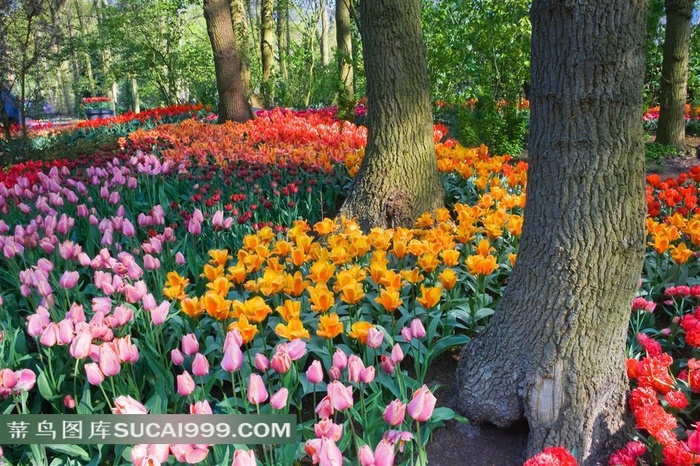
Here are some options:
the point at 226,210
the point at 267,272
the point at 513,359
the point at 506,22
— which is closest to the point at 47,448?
the point at 267,272

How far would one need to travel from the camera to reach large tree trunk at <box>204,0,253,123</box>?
353 inches

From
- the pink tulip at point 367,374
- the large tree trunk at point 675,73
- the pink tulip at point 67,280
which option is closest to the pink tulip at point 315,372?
the pink tulip at point 367,374

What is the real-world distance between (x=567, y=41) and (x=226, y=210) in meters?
2.92

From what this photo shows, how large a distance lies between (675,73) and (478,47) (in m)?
Answer: 2.79

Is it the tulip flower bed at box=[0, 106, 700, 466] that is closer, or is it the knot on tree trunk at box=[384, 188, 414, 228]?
the tulip flower bed at box=[0, 106, 700, 466]

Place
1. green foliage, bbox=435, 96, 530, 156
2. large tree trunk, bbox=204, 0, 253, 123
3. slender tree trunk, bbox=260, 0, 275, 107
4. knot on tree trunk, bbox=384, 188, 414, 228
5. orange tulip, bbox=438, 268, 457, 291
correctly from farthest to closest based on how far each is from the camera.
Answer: slender tree trunk, bbox=260, 0, 275, 107, large tree trunk, bbox=204, 0, 253, 123, green foliage, bbox=435, 96, 530, 156, knot on tree trunk, bbox=384, 188, 414, 228, orange tulip, bbox=438, 268, 457, 291

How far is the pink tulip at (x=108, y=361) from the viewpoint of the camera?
178 cm

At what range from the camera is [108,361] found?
5.86 feet

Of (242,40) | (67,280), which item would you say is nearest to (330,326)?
(67,280)

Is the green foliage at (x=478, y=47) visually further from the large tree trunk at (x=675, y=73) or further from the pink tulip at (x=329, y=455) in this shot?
the pink tulip at (x=329, y=455)

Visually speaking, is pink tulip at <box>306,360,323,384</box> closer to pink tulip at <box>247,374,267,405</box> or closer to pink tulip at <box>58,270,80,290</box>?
pink tulip at <box>247,374,267,405</box>

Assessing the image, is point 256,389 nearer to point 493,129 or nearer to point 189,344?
point 189,344


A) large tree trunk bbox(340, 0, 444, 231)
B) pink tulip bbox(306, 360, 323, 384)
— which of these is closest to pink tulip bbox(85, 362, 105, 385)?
pink tulip bbox(306, 360, 323, 384)

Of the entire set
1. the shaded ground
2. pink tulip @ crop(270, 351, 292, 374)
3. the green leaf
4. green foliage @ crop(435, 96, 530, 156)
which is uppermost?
green foliage @ crop(435, 96, 530, 156)
